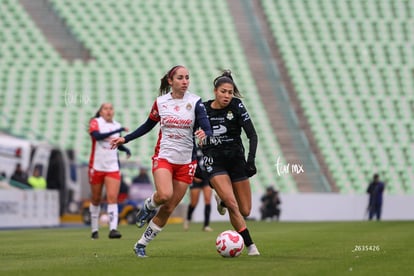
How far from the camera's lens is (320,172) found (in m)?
36.6

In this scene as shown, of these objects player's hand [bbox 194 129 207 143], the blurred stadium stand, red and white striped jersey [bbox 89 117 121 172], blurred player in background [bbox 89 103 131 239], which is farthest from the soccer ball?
the blurred stadium stand

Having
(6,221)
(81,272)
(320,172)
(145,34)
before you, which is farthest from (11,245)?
(145,34)

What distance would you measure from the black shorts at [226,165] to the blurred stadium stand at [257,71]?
79.3ft

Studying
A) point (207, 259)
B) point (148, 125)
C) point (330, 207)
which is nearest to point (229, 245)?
point (207, 259)

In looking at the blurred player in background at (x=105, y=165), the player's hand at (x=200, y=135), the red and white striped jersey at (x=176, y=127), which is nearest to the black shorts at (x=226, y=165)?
the red and white striped jersey at (x=176, y=127)

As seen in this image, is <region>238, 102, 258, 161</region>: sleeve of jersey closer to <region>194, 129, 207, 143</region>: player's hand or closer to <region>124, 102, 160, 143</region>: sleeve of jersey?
<region>194, 129, 207, 143</region>: player's hand

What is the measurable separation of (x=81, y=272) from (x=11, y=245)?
5.95 metres

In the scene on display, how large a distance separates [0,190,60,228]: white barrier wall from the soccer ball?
14737mm

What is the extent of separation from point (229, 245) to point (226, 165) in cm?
116

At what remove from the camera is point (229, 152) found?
11.8 meters

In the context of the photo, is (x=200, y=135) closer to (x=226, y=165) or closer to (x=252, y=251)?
(x=226, y=165)

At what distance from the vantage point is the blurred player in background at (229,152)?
11695 millimetres

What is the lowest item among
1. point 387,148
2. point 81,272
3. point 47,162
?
point 81,272

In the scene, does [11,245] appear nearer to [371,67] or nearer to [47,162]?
[47,162]
